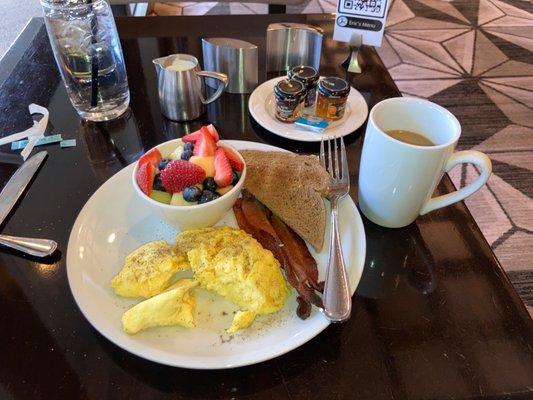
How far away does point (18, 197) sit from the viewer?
87 cm

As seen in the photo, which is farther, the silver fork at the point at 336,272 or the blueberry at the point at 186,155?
the blueberry at the point at 186,155

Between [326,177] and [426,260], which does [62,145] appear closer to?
[326,177]

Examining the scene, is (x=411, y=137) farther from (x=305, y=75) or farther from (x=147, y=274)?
(x=147, y=274)

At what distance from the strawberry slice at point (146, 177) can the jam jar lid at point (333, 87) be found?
1.51ft

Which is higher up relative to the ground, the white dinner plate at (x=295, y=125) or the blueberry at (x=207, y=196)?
the blueberry at (x=207, y=196)

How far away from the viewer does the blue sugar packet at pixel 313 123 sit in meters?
1.02

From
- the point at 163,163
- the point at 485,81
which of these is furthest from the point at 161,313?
the point at 485,81

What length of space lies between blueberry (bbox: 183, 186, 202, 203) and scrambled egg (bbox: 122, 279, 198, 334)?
16cm

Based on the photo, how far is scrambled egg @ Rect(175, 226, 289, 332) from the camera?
2.15ft

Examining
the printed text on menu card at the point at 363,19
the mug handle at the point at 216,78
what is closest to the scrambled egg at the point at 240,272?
the mug handle at the point at 216,78

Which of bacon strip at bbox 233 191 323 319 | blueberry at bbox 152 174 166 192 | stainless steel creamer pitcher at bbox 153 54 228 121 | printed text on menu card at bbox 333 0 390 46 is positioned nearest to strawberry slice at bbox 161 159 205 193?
blueberry at bbox 152 174 166 192

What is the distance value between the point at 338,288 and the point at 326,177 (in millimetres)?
269

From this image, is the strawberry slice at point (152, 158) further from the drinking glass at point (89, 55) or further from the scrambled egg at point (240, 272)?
the drinking glass at point (89, 55)

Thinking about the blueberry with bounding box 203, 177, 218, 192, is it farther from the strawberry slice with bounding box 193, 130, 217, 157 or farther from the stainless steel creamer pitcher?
the stainless steel creamer pitcher
